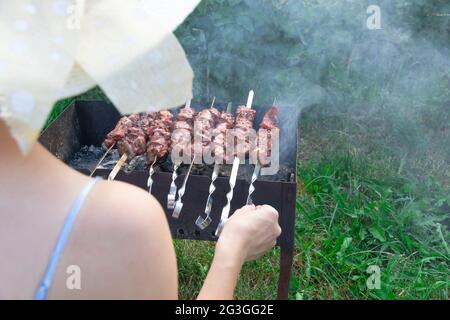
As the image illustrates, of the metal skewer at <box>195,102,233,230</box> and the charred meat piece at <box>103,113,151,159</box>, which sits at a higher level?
the charred meat piece at <box>103,113,151,159</box>

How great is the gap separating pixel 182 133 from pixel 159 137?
19 cm

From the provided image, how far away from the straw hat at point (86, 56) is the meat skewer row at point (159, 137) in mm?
1465

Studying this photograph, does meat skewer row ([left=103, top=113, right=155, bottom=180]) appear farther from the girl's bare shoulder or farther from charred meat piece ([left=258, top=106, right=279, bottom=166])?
the girl's bare shoulder

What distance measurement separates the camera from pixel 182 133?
347 centimetres

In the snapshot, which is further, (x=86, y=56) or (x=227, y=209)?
(x=227, y=209)

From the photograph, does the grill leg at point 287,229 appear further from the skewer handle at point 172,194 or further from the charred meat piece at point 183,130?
the charred meat piece at point 183,130

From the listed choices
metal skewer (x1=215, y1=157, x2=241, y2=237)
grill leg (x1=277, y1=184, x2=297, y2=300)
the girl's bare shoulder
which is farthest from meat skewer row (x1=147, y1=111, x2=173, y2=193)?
the girl's bare shoulder

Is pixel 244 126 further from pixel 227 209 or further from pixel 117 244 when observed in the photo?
pixel 117 244

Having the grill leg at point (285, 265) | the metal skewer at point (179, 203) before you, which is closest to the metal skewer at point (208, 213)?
the metal skewer at point (179, 203)

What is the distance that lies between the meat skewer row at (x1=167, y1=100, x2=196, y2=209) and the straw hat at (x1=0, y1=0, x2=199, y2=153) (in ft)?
4.36

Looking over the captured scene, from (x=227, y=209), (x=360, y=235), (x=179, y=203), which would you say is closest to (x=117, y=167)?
(x=179, y=203)

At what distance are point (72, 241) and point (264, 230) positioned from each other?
3.75 ft

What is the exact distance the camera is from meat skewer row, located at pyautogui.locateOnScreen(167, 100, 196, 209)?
2834 mm

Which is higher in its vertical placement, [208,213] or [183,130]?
[183,130]
